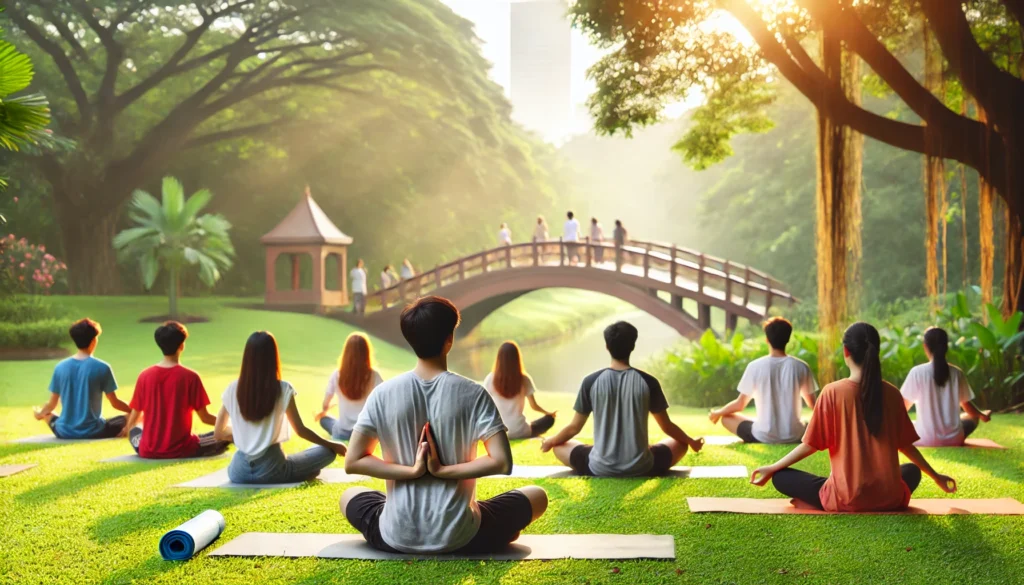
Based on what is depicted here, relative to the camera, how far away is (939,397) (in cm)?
659

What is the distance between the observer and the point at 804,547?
404 centimetres

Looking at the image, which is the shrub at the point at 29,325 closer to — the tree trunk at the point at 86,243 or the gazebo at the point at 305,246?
the tree trunk at the point at 86,243

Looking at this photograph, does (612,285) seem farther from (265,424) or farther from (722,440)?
(265,424)

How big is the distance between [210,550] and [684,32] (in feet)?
30.8

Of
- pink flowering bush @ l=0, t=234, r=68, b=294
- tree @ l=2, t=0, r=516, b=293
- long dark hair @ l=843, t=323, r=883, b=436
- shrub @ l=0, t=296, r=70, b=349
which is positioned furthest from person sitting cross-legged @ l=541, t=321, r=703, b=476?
tree @ l=2, t=0, r=516, b=293

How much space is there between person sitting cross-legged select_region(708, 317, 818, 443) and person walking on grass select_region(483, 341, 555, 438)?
1.43 m

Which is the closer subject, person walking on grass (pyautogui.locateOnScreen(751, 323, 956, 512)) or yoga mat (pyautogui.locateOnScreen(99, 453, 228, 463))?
person walking on grass (pyautogui.locateOnScreen(751, 323, 956, 512))

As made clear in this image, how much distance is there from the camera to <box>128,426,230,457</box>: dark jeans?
6.77m

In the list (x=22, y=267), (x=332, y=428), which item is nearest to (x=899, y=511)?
(x=332, y=428)

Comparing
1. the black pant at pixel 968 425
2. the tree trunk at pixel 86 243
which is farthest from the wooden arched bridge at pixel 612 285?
the black pant at pixel 968 425

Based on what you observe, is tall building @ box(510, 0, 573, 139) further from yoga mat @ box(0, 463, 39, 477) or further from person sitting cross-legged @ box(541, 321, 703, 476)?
person sitting cross-legged @ box(541, 321, 703, 476)

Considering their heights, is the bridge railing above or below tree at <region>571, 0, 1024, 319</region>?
below

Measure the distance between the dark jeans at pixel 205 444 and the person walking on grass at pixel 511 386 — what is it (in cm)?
197

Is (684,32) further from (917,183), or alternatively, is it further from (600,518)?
(917,183)
